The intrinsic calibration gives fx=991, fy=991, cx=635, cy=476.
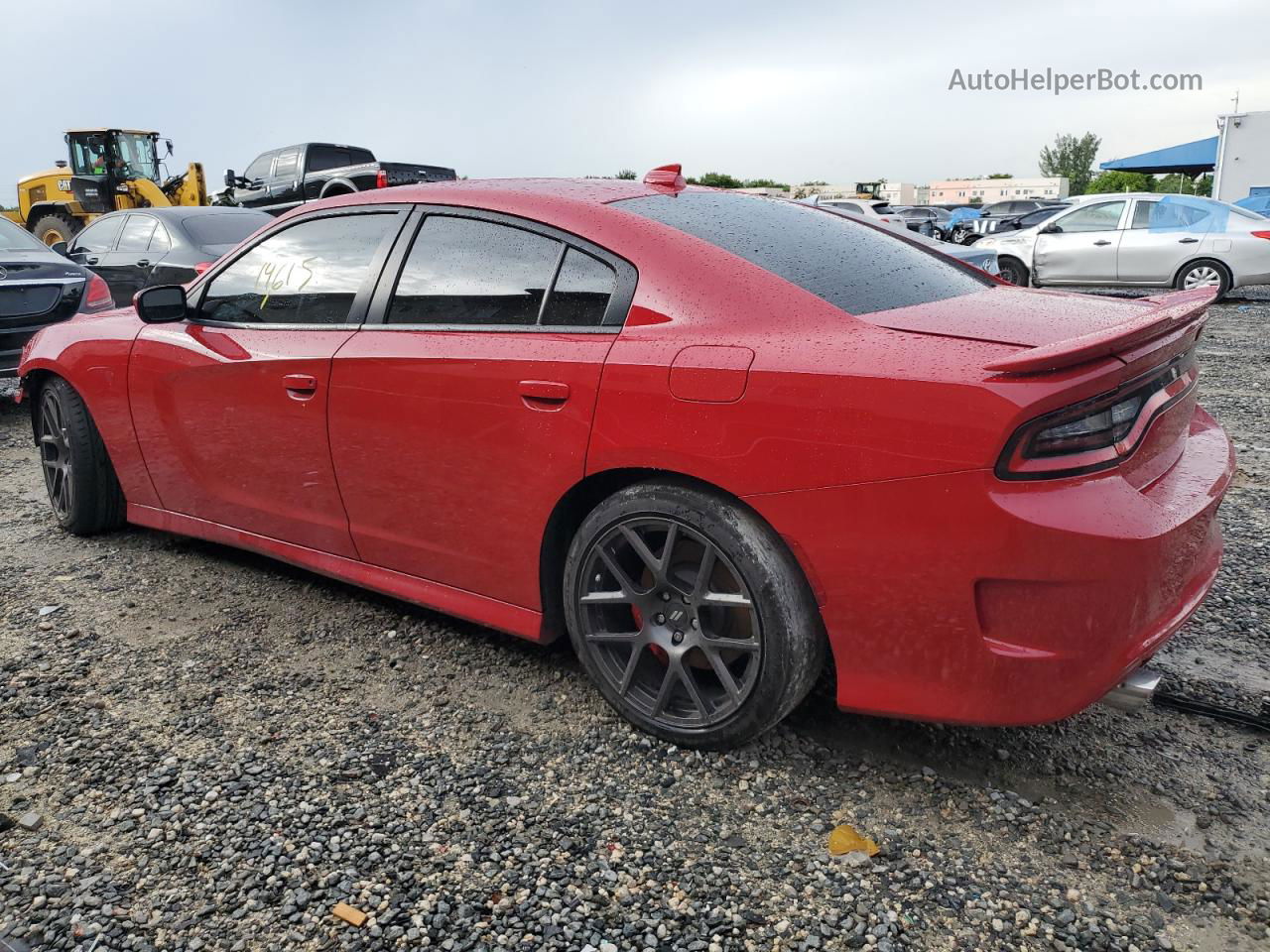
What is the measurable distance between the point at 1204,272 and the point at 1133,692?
12795mm

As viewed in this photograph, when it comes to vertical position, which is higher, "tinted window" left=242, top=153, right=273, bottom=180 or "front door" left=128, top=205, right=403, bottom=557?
"tinted window" left=242, top=153, right=273, bottom=180

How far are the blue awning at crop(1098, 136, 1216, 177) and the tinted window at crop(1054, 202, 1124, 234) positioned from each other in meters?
25.7

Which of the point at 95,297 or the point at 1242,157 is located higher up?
the point at 1242,157

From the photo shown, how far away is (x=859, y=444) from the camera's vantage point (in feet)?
7.08

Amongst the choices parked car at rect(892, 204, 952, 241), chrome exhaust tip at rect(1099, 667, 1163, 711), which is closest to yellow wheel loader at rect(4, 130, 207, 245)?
parked car at rect(892, 204, 952, 241)

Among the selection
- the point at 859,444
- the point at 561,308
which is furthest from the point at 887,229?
the point at 859,444

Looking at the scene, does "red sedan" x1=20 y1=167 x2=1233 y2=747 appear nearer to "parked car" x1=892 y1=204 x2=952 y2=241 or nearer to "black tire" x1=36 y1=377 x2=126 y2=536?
"black tire" x1=36 y1=377 x2=126 y2=536

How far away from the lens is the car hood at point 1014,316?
2.23 metres

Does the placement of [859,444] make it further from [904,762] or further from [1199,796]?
[1199,796]

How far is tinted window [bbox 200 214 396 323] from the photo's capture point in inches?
128

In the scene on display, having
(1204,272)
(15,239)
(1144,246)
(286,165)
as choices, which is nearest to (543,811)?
(15,239)

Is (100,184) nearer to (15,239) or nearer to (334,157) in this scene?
(334,157)

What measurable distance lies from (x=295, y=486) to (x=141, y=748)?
3.27 feet

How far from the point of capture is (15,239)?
8.38m
